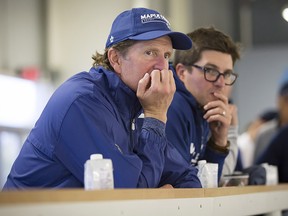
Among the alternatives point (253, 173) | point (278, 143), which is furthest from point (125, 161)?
point (278, 143)

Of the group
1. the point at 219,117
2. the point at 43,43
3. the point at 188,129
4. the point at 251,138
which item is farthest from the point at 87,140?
the point at 251,138

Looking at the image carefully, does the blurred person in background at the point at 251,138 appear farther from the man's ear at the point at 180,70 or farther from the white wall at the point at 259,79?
the man's ear at the point at 180,70

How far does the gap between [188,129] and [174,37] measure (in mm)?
510

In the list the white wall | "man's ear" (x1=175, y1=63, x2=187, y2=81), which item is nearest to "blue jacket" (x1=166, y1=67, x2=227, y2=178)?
"man's ear" (x1=175, y1=63, x2=187, y2=81)

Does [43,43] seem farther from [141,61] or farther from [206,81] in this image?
[141,61]

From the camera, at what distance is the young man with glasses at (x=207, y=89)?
2.70 metres

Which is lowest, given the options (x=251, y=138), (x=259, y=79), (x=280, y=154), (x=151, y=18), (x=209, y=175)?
(x=251, y=138)

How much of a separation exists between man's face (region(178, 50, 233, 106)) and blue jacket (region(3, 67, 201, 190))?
0.69m

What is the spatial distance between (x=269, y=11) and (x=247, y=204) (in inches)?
243

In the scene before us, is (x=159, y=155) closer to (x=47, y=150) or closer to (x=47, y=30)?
(x=47, y=150)

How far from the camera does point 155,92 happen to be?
82.5 inches

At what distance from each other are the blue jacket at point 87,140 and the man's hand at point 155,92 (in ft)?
0.12

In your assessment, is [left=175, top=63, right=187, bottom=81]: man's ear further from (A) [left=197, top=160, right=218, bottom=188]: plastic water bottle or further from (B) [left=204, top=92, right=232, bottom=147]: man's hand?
(A) [left=197, top=160, right=218, bottom=188]: plastic water bottle

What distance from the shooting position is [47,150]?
193cm
